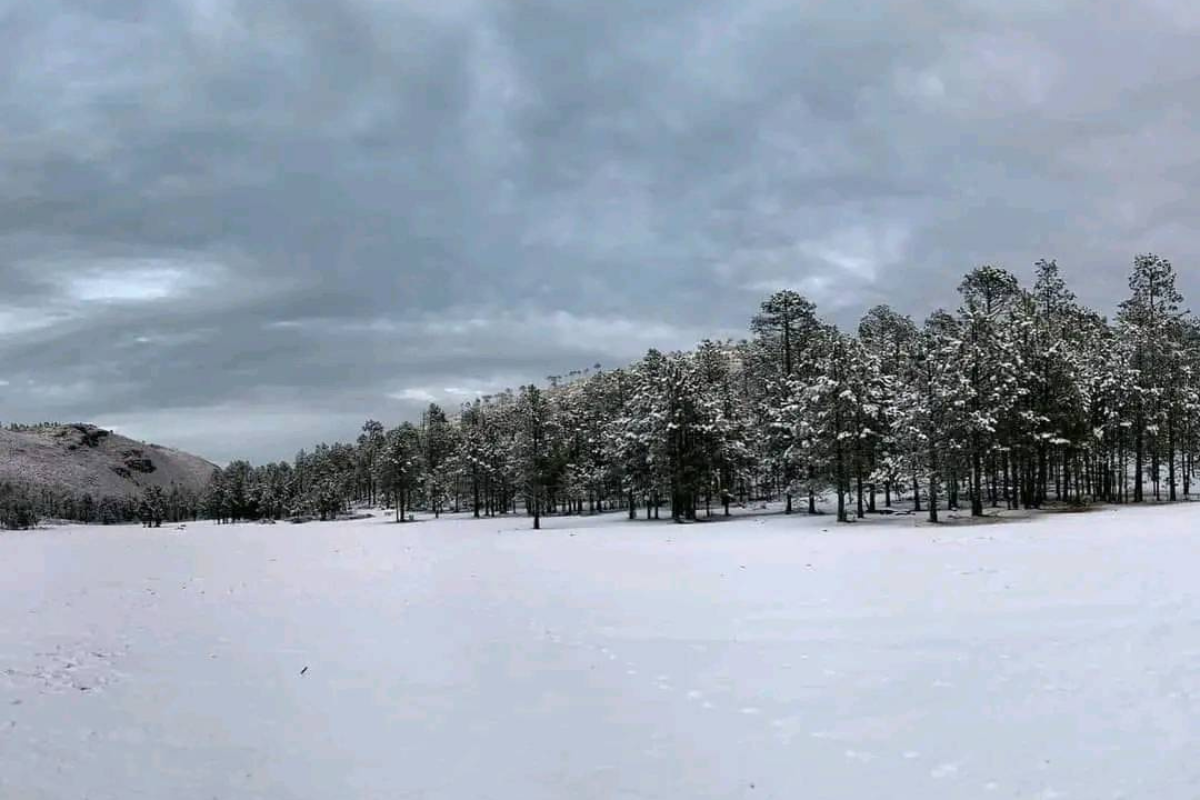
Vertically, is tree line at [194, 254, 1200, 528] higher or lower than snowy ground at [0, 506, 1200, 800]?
higher

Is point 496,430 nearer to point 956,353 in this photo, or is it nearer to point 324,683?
point 956,353

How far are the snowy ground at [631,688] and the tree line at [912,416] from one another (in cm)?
2726

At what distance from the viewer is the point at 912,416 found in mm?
46219

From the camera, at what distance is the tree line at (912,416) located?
47594mm

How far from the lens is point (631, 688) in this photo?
34.6 ft

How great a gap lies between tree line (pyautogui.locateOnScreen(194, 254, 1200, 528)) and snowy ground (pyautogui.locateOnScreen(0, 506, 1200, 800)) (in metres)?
27.3

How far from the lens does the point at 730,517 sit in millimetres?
61750

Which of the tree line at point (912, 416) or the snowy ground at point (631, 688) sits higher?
the tree line at point (912, 416)

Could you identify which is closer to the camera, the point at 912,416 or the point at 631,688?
the point at 631,688

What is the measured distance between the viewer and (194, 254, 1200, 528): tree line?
47.6 meters

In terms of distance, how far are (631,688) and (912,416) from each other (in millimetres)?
39790

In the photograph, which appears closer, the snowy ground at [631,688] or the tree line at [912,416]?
the snowy ground at [631,688]

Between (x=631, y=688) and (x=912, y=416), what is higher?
(x=912, y=416)

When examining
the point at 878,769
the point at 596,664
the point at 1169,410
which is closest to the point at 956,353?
the point at 1169,410
